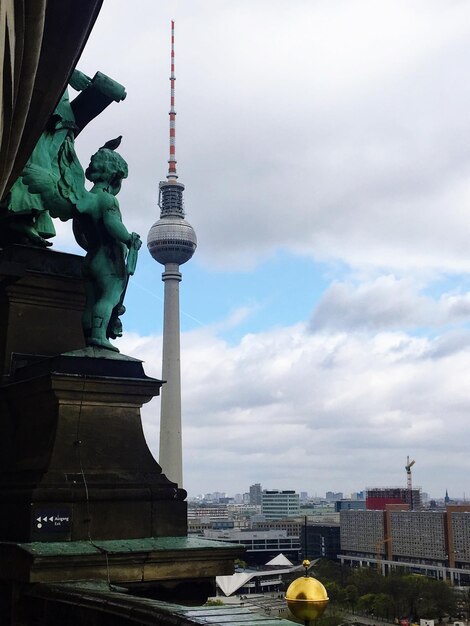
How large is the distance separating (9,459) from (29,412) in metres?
0.59

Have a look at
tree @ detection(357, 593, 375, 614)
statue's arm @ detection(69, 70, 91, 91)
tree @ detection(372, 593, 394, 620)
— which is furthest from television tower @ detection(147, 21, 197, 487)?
statue's arm @ detection(69, 70, 91, 91)

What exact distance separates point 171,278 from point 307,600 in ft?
433

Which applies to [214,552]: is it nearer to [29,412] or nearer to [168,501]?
[168,501]

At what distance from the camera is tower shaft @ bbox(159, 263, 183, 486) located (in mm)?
134000

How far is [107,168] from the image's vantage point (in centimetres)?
926

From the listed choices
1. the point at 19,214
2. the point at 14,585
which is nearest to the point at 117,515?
the point at 14,585

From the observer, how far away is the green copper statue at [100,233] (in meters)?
9.08

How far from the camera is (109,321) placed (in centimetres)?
930

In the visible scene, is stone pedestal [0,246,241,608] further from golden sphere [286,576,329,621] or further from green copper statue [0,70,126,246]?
golden sphere [286,576,329,621]

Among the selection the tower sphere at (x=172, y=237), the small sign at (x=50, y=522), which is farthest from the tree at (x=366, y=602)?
the small sign at (x=50, y=522)

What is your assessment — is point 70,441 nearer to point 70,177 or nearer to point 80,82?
point 70,177

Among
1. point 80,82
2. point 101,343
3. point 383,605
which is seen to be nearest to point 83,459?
point 101,343

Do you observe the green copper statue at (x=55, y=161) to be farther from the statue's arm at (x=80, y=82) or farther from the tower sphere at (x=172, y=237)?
the tower sphere at (x=172, y=237)

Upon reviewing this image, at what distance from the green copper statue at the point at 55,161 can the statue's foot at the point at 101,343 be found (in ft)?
4.73
